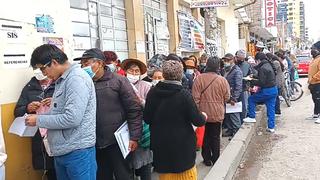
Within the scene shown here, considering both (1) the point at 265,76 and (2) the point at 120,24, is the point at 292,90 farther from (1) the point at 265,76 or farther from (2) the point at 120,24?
(2) the point at 120,24

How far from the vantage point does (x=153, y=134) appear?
13.2 feet

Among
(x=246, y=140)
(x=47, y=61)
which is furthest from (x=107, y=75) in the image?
(x=246, y=140)

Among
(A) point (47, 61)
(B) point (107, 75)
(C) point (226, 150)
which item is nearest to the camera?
(A) point (47, 61)

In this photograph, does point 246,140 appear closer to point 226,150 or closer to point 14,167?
point 226,150

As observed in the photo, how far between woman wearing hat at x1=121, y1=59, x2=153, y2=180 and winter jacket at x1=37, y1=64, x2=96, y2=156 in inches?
44.6

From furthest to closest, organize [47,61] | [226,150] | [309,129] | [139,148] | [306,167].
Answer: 1. [309,129]
2. [226,150]
3. [306,167]
4. [139,148]
5. [47,61]

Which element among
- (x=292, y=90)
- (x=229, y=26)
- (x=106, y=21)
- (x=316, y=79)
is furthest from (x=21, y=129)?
(x=229, y=26)

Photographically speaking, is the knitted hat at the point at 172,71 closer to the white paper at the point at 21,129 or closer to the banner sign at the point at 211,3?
the white paper at the point at 21,129

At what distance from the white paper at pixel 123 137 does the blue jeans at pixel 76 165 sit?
1.46 ft

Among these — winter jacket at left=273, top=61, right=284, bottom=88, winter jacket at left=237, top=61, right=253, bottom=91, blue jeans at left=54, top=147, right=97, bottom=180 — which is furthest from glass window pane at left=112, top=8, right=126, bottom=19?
blue jeans at left=54, top=147, right=97, bottom=180

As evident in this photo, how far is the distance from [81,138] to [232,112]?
4973mm

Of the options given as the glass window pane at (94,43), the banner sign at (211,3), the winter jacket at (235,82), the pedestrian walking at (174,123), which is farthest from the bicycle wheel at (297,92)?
the pedestrian walking at (174,123)

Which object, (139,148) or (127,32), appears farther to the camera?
(127,32)

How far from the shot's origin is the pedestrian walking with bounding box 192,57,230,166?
5.88 m
